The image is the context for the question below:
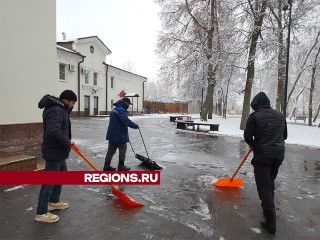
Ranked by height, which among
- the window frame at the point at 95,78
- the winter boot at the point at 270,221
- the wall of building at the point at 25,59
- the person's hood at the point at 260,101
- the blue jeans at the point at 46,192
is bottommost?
the winter boot at the point at 270,221

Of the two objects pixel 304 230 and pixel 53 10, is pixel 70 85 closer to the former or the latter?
pixel 53 10

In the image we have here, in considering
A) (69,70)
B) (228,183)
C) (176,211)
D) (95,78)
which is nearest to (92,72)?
(95,78)

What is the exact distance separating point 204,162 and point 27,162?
4.72 m

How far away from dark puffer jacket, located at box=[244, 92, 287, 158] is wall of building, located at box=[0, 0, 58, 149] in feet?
21.4

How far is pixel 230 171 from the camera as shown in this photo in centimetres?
706

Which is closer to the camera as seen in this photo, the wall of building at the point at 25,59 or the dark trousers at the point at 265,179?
the dark trousers at the point at 265,179

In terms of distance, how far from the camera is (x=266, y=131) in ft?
12.9

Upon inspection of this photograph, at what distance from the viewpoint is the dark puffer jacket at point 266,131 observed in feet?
12.8

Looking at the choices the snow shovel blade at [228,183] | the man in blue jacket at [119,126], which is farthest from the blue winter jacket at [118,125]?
the snow shovel blade at [228,183]

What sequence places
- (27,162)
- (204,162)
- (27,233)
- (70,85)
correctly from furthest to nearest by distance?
1. (70,85)
2. (204,162)
3. (27,162)
4. (27,233)

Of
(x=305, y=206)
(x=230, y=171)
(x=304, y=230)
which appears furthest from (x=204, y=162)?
(x=304, y=230)

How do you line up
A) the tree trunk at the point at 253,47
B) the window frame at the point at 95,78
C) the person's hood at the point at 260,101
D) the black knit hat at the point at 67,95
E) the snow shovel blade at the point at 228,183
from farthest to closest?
the window frame at the point at 95,78 → the tree trunk at the point at 253,47 → the snow shovel blade at the point at 228,183 → the person's hood at the point at 260,101 → the black knit hat at the point at 67,95

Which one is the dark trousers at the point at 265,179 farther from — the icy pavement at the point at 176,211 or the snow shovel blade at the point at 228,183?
the snow shovel blade at the point at 228,183

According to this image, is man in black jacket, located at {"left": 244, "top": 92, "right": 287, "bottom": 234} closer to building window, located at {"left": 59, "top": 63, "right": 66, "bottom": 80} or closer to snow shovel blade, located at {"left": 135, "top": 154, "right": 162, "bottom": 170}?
snow shovel blade, located at {"left": 135, "top": 154, "right": 162, "bottom": 170}
